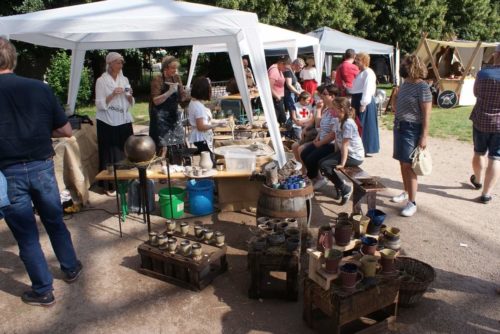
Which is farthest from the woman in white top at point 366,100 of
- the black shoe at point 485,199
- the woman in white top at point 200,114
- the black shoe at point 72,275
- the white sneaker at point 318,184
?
the black shoe at point 72,275

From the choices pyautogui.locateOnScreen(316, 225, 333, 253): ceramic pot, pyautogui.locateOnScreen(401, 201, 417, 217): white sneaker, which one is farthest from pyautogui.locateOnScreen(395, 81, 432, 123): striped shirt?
pyautogui.locateOnScreen(316, 225, 333, 253): ceramic pot

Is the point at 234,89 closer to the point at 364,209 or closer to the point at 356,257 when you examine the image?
the point at 364,209

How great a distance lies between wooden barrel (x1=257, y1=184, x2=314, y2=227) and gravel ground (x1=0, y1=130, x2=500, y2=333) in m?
0.52

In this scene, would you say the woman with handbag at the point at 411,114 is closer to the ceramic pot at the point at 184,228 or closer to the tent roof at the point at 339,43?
the ceramic pot at the point at 184,228

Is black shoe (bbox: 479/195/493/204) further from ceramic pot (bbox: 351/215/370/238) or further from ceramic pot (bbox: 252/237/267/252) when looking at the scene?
ceramic pot (bbox: 252/237/267/252)

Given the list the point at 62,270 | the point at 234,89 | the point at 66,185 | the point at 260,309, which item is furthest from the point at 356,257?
the point at 234,89

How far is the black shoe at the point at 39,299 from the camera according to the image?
3.08 metres

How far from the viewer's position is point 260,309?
9.91 ft

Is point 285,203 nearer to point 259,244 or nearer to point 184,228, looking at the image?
point 259,244

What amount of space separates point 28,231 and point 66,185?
6.98 ft

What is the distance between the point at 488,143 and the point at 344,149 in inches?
67.2

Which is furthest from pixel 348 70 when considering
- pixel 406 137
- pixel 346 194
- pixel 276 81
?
pixel 406 137

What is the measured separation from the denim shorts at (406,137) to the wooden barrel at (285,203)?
1.29 m

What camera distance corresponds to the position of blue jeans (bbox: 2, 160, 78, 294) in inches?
109
